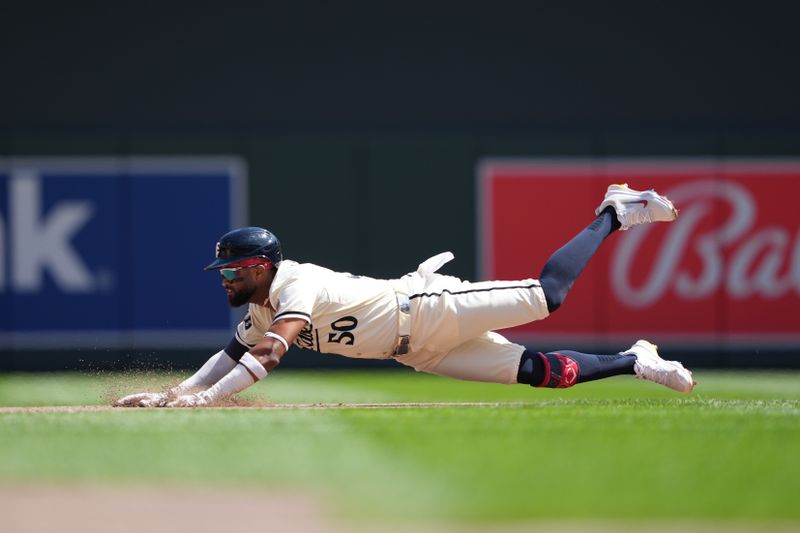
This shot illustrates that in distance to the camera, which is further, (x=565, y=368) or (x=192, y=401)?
(x=565, y=368)

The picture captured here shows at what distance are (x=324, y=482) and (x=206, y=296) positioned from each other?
8010 millimetres

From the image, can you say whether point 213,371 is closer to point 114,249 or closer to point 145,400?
point 145,400

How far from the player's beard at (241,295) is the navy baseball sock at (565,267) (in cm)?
150

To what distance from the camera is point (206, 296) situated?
12.0m

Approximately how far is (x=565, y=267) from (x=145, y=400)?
225cm

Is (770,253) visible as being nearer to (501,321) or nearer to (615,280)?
(615,280)

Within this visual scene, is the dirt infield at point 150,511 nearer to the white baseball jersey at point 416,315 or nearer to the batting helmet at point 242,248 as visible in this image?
the white baseball jersey at point 416,315

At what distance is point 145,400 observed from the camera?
638 centimetres

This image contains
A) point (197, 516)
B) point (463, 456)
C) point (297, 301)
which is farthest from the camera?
point (297, 301)

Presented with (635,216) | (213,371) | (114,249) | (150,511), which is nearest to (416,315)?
(213,371)

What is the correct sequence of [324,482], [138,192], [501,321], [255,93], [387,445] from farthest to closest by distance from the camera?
1. [255,93]
2. [138,192]
3. [501,321]
4. [387,445]
5. [324,482]

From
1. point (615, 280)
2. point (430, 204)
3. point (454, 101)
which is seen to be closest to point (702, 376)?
point (615, 280)

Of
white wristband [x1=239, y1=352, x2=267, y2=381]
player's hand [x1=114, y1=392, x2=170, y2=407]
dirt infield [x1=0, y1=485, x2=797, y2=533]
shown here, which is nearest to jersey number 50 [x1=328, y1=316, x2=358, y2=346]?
white wristband [x1=239, y1=352, x2=267, y2=381]

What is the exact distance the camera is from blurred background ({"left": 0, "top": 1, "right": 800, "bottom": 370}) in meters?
12.1
